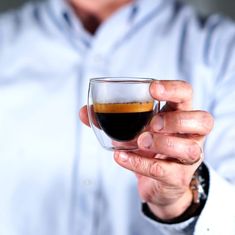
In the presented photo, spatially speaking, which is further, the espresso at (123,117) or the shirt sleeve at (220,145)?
the shirt sleeve at (220,145)

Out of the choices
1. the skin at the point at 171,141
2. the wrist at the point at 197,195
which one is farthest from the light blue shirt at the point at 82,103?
the skin at the point at 171,141

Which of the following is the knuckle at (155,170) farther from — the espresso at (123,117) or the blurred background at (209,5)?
the blurred background at (209,5)

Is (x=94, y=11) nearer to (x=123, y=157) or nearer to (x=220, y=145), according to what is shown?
(x=220, y=145)

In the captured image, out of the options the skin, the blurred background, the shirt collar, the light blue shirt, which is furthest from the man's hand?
the blurred background

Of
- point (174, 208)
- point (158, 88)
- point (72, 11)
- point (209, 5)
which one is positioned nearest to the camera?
point (158, 88)

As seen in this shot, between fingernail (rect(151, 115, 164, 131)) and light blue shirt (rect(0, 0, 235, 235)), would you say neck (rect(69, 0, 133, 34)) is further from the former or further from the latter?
fingernail (rect(151, 115, 164, 131))

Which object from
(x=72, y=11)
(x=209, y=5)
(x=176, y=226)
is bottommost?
(x=176, y=226)

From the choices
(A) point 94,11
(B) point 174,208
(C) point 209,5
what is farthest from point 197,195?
(C) point 209,5
